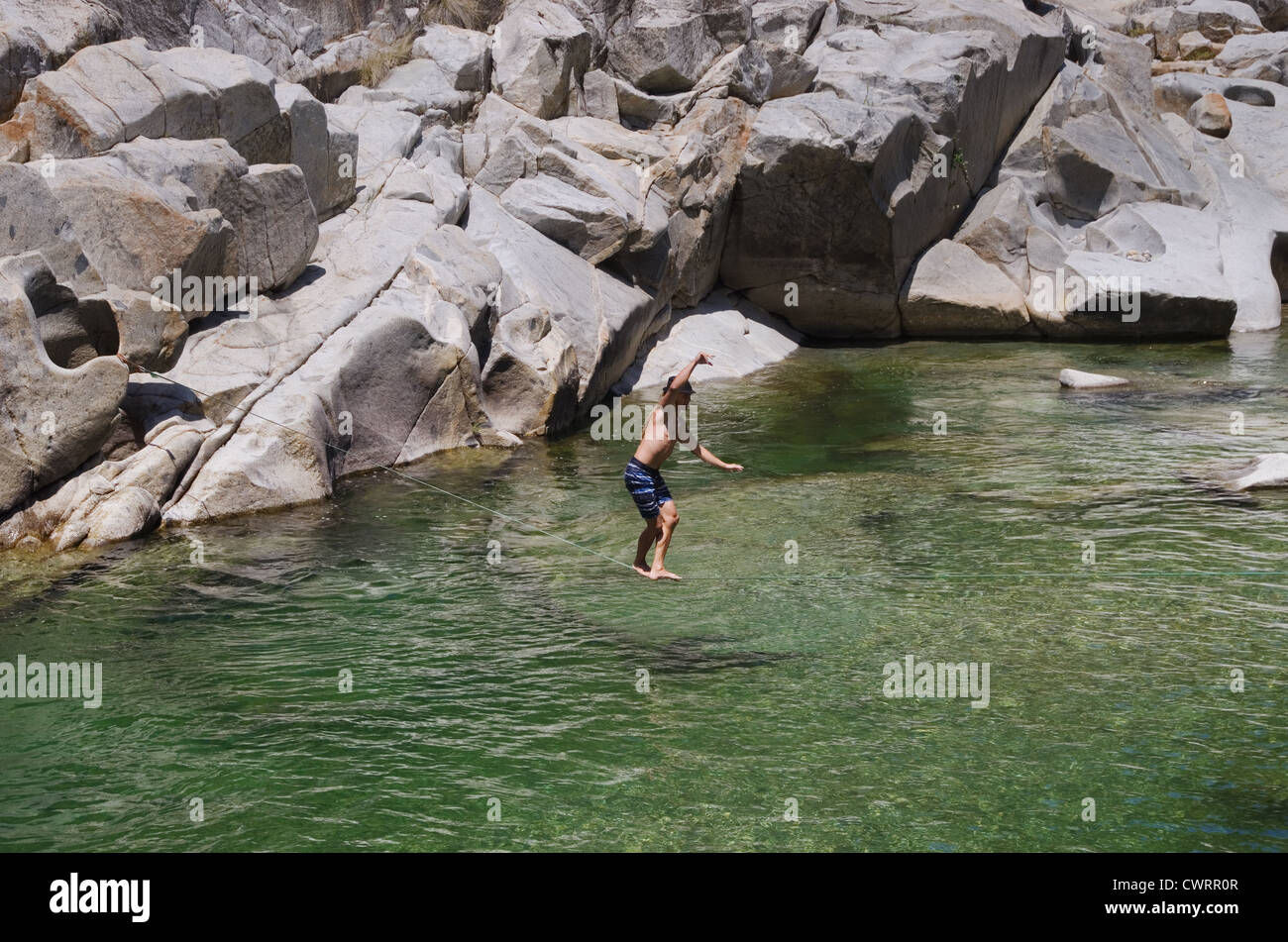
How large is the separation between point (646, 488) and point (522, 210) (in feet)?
33.4

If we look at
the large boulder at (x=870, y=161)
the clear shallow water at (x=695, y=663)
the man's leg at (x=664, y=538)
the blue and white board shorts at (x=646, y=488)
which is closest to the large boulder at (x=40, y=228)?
the clear shallow water at (x=695, y=663)

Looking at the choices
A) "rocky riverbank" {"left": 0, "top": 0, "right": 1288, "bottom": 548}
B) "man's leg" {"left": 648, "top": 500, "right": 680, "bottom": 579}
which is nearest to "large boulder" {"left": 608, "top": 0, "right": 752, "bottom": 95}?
"rocky riverbank" {"left": 0, "top": 0, "right": 1288, "bottom": 548}

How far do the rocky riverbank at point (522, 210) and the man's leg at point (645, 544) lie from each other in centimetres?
452

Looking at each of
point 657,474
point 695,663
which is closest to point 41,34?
point 657,474

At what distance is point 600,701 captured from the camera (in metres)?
8.81

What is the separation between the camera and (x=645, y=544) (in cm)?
1128

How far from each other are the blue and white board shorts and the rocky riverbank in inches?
185

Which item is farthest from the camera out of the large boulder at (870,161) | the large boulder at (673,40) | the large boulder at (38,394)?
the large boulder at (673,40)

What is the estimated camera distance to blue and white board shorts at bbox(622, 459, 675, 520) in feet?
35.8

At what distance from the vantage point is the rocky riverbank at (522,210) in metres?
13.7

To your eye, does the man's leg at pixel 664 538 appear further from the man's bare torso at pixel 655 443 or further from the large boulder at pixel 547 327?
→ the large boulder at pixel 547 327

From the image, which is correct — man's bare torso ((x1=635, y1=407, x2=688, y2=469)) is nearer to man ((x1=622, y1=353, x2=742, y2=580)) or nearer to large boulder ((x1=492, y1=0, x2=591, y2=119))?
man ((x1=622, y1=353, x2=742, y2=580))

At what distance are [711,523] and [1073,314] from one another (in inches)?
511
